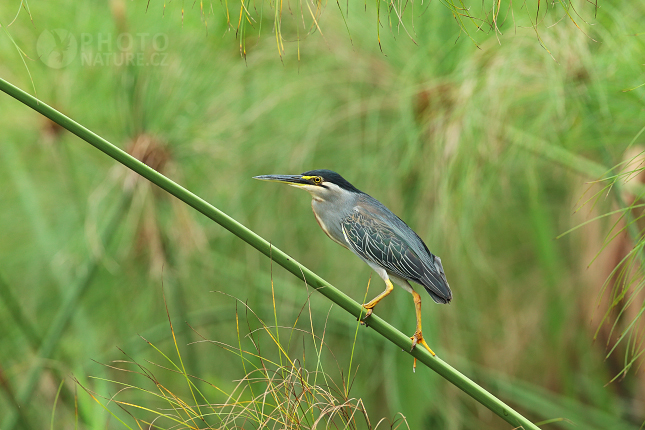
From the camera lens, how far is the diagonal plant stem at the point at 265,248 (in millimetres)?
691

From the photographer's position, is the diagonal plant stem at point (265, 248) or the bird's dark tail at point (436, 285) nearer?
the diagonal plant stem at point (265, 248)

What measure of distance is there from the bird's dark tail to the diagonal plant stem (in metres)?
0.15

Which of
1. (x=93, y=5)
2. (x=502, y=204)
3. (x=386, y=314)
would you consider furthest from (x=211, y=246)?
(x=502, y=204)

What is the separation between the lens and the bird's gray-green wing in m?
1.00

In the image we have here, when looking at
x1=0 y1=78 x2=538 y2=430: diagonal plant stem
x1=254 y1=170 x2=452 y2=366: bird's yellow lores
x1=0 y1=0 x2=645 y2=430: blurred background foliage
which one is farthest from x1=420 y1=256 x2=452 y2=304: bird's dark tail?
x1=0 y1=0 x2=645 y2=430: blurred background foliage

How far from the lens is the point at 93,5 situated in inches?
86.0

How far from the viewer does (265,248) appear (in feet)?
2.46

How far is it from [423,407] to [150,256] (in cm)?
125

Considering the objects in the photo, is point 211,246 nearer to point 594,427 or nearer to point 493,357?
point 493,357

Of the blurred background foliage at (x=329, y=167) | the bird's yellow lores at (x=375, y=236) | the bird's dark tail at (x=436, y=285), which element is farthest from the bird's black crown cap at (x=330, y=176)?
the blurred background foliage at (x=329, y=167)

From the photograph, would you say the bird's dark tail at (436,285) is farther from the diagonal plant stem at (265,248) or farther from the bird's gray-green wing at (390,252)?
the diagonal plant stem at (265,248)

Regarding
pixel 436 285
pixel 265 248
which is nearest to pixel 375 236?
pixel 436 285

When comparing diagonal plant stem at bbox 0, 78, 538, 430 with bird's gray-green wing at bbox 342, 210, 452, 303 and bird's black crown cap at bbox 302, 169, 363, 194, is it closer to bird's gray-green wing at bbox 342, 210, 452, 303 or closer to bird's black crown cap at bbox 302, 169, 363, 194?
bird's gray-green wing at bbox 342, 210, 452, 303

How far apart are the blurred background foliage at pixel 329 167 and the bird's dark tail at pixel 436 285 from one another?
2.54 ft
